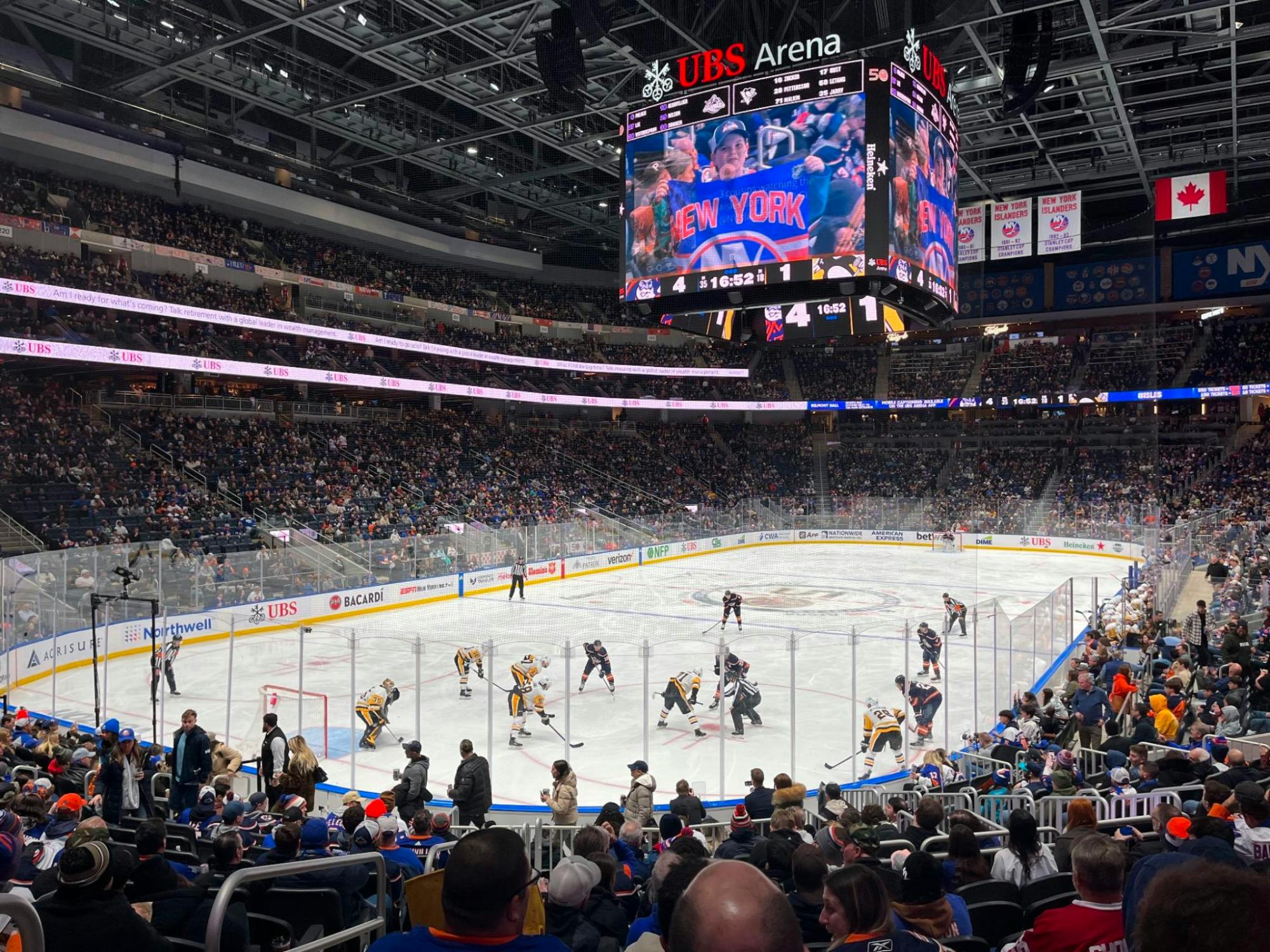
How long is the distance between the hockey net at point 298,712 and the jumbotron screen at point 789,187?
856cm

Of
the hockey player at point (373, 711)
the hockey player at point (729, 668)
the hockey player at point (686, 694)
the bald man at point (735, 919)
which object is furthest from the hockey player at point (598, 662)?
the bald man at point (735, 919)

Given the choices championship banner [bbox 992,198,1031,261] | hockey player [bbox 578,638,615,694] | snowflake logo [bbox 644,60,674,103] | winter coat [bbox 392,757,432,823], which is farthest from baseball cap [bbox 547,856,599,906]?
championship banner [bbox 992,198,1031,261]

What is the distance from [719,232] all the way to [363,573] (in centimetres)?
1388

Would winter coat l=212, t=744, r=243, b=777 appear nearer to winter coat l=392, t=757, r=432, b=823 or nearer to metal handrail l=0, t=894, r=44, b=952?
winter coat l=392, t=757, r=432, b=823

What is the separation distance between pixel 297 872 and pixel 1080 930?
10.2 feet

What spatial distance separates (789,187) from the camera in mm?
14758

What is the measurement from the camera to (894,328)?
17.9 meters

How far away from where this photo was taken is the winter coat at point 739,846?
5969 millimetres

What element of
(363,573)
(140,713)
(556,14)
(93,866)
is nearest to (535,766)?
(140,713)

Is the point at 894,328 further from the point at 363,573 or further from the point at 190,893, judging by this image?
the point at 190,893

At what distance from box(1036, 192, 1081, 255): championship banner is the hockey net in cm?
2027

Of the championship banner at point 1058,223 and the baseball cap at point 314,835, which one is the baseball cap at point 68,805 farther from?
A: the championship banner at point 1058,223

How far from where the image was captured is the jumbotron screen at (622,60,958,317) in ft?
46.6

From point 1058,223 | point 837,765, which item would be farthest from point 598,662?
point 1058,223
